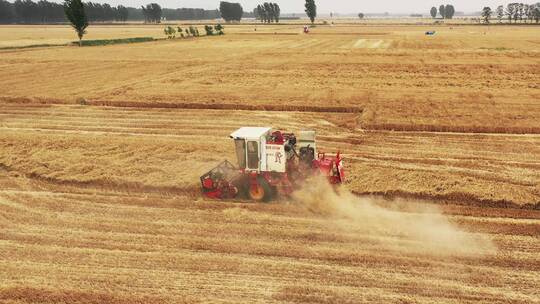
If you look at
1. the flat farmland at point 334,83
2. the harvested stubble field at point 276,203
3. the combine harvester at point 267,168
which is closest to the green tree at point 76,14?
the flat farmland at point 334,83

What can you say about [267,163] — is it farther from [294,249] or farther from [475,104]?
[475,104]

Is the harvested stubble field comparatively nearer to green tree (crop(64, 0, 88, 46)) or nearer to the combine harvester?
the combine harvester

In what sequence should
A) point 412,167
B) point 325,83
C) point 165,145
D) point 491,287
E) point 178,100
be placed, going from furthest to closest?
1. point 325,83
2. point 178,100
3. point 165,145
4. point 412,167
5. point 491,287

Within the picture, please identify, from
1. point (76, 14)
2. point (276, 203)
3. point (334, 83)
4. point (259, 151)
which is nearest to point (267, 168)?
point (259, 151)

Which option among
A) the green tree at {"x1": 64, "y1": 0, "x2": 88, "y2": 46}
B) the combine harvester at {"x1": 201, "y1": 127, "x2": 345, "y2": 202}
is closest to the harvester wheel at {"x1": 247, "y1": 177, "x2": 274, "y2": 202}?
the combine harvester at {"x1": 201, "y1": 127, "x2": 345, "y2": 202}

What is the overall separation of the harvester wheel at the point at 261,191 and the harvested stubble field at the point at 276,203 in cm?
27

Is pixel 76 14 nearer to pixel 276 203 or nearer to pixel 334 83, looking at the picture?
pixel 334 83

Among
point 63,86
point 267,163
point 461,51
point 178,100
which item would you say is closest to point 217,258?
point 267,163

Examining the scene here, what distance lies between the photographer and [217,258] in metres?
10.9

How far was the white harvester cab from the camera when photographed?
42.4 feet

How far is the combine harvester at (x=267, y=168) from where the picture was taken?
42.9 feet

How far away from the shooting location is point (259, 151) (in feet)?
42.7

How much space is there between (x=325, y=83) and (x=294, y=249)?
876 inches

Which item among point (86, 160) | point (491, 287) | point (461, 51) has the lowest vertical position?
point (491, 287)
